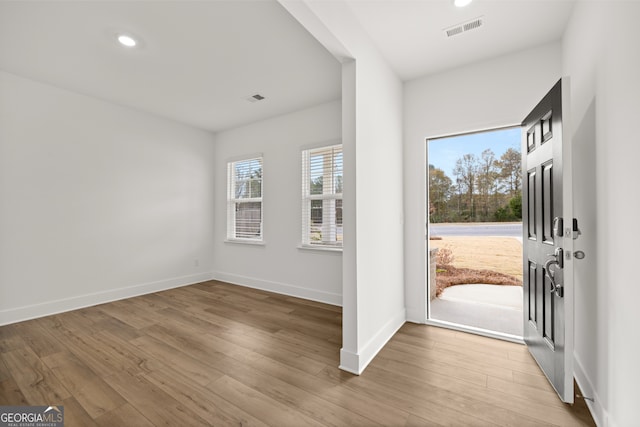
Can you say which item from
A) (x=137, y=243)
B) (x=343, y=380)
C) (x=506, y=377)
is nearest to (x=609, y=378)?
(x=506, y=377)

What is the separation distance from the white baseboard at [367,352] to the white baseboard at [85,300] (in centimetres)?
357

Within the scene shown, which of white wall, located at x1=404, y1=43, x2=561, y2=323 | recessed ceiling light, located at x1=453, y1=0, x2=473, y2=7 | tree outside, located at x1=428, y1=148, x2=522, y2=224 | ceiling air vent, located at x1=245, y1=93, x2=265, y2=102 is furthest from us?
tree outside, located at x1=428, y1=148, x2=522, y2=224

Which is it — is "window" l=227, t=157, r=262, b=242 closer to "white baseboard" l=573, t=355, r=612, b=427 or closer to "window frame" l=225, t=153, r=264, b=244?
"window frame" l=225, t=153, r=264, b=244

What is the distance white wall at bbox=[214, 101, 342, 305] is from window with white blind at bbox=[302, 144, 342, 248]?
107 millimetres

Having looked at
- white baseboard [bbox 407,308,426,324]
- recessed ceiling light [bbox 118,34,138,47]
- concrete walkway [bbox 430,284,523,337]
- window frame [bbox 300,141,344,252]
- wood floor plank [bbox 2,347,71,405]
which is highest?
recessed ceiling light [bbox 118,34,138,47]

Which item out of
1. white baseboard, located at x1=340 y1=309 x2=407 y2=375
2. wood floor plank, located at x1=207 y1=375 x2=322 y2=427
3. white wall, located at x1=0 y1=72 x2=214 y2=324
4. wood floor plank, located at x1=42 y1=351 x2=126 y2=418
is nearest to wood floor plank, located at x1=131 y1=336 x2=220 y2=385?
wood floor plank, located at x1=207 y1=375 x2=322 y2=427

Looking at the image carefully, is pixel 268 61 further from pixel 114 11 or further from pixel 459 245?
pixel 459 245

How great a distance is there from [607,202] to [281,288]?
3.77 metres

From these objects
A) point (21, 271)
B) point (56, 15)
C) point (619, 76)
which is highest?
point (56, 15)

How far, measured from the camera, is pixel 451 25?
2.28 m

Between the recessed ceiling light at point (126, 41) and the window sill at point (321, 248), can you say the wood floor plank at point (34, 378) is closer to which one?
the window sill at point (321, 248)

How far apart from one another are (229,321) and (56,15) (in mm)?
3209

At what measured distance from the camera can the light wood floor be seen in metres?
1.67

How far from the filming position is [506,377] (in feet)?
6.71
